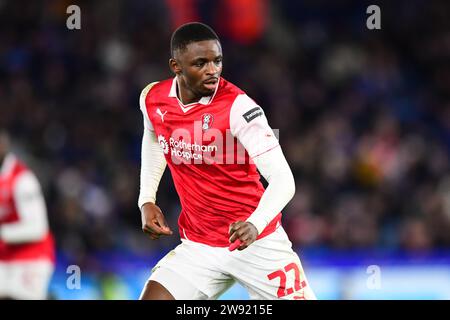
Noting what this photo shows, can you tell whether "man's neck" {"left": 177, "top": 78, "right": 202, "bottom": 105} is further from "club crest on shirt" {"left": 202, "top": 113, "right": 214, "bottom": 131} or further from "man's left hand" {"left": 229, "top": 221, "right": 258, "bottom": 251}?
"man's left hand" {"left": 229, "top": 221, "right": 258, "bottom": 251}

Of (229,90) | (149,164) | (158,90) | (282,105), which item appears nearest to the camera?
(229,90)

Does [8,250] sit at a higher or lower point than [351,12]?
lower

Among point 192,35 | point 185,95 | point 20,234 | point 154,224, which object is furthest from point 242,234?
point 20,234

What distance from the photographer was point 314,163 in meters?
12.0

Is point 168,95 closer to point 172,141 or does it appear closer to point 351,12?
point 172,141

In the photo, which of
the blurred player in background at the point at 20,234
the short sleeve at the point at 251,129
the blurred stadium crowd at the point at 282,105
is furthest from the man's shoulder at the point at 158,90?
the blurred stadium crowd at the point at 282,105

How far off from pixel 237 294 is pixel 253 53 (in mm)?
5760

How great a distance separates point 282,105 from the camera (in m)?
13.2

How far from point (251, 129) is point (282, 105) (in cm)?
804

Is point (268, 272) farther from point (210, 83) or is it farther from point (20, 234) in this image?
point (20, 234)

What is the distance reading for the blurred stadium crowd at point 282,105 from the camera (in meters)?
11.3

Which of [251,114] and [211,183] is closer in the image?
[251,114]
